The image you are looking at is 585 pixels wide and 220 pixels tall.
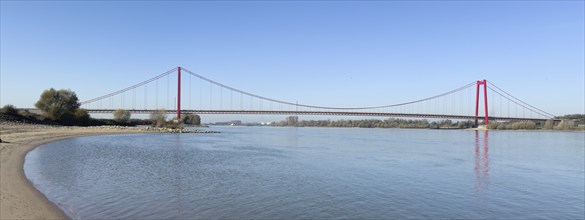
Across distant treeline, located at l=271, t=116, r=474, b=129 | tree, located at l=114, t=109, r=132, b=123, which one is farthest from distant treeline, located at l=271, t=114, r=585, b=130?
tree, located at l=114, t=109, r=132, b=123

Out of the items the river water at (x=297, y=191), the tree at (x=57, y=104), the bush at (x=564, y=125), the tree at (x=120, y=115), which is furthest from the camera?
the bush at (x=564, y=125)

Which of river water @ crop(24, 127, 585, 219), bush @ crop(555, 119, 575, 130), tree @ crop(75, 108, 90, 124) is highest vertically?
tree @ crop(75, 108, 90, 124)

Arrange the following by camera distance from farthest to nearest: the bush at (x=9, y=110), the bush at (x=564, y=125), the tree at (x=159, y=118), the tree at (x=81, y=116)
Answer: the bush at (x=564, y=125), the tree at (x=159, y=118), the tree at (x=81, y=116), the bush at (x=9, y=110)

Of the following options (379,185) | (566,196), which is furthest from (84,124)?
(566,196)

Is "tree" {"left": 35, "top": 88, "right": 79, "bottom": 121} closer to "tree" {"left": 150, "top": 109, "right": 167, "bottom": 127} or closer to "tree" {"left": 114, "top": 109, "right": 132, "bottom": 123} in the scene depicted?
"tree" {"left": 150, "top": 109, "right": 167, "bottom": 127}

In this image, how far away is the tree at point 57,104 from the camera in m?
54.1

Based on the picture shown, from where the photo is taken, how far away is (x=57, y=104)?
178 ft

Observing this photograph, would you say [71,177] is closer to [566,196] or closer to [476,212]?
[476,212]

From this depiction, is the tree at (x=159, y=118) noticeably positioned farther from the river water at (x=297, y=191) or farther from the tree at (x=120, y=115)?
the river water at (x=297, y=191)

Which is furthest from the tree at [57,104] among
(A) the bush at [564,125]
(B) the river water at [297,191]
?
(A) the bush at [564,125]

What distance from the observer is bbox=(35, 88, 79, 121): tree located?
177 feet

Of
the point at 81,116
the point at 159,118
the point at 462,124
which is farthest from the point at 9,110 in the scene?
the point at 462,124

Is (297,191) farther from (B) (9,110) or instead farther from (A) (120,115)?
(A) (120,115)

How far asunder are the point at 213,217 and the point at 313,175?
289 inches
